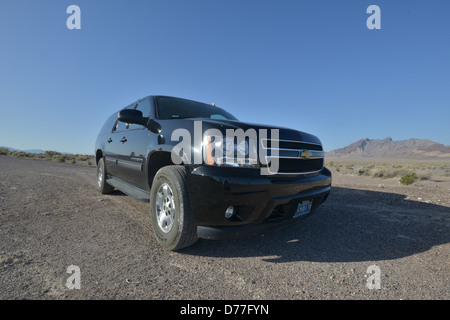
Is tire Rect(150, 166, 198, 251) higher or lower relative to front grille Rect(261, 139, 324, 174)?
lower

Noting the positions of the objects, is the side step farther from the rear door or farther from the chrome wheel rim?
the chrome wheel rim

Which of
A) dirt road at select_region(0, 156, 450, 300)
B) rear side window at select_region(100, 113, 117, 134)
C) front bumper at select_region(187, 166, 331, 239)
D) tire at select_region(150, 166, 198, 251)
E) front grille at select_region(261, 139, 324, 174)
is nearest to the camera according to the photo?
dirt road at select_region(0, 156, 450, 300)

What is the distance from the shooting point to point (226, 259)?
88.1 inches

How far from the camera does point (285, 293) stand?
1.70 m

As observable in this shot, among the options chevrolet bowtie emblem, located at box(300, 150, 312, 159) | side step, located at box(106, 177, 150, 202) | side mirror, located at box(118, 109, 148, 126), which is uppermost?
side mirror, located at box(118, 109, 148, 126)

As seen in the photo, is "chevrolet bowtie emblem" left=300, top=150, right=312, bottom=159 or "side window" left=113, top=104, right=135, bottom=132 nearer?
"chevrolet bowtie emblem" left=300, top=150, right=312, bottom=159

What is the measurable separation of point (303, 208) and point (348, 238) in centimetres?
83

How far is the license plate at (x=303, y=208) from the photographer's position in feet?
8.13

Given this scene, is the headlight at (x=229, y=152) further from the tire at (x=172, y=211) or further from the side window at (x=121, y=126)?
the side window at (x=121, y=126)

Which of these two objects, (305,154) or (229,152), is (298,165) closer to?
(305,154)

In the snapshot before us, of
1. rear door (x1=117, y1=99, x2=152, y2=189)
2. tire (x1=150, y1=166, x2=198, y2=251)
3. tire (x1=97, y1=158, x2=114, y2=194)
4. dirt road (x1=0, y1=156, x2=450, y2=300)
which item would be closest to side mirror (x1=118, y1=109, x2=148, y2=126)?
Result: rear door (x1=117, y1=99, x2=152, y2=189)

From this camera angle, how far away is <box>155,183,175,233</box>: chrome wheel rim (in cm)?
240

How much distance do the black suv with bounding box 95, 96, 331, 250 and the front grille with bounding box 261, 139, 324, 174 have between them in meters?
0.01
